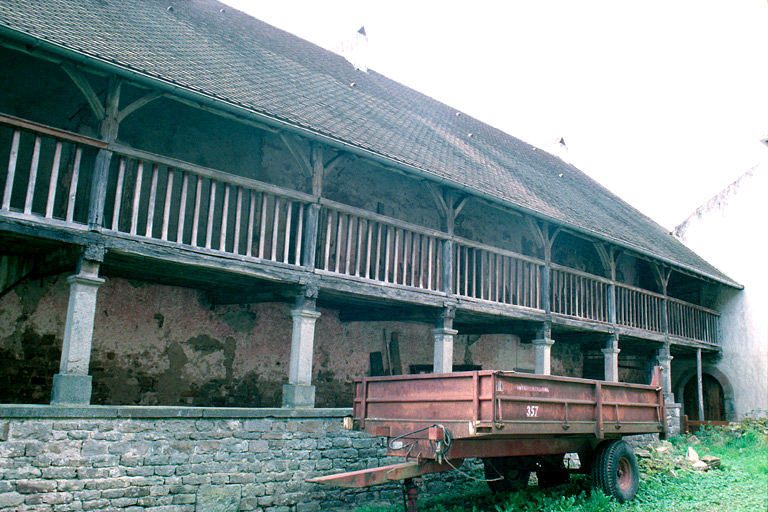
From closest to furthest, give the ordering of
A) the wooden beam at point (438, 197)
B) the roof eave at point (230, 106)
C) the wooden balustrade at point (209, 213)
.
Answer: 1. the roof eave at point (230, 106)
2. the wooden balustrade at point (209, 213)
3. the wooden beam at point (438, 197)

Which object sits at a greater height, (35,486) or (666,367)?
(666,367)

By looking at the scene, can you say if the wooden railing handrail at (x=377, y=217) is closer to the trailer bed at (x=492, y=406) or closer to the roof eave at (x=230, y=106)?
the roof eave at (x=230, y=106)

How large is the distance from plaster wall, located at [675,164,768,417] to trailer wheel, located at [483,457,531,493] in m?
13.4

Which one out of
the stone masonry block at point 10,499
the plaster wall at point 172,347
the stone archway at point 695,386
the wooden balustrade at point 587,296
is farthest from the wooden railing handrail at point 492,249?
the stone archway at point 695,386

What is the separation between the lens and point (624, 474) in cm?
937

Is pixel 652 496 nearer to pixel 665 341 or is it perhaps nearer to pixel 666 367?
pixel 666 367

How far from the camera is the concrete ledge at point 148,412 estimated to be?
267 inches

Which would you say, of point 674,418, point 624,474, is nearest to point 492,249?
point 624,474

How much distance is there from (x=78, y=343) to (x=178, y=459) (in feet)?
5.76

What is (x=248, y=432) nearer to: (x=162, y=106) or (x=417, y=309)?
(x=417, y=309)

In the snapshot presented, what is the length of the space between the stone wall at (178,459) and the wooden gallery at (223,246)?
3cm

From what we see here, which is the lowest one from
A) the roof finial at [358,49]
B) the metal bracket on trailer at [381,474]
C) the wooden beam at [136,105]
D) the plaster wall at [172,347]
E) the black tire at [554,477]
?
→ the black tire at [554,477]

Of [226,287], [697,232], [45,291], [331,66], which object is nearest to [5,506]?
[45,291]

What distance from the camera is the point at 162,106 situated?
10.7 m
